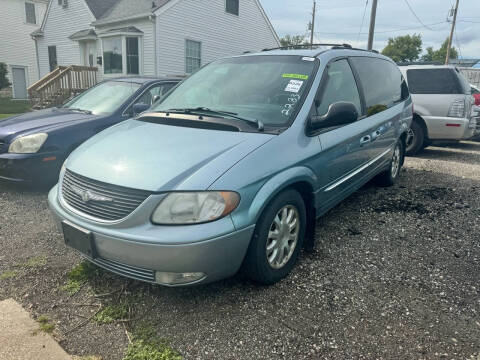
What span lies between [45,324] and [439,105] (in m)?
7.68

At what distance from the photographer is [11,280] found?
2.93 meters

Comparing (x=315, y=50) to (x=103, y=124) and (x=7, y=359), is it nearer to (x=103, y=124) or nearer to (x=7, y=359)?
(x=103, y=124)

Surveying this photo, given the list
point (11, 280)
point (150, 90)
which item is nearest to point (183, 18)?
point (150, 90)

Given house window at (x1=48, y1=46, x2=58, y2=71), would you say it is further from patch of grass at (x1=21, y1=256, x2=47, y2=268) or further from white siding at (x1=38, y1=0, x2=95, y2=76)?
patch of grass at (x1=21, y1=256, x2=47, y2=268)

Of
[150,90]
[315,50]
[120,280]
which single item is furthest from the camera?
[150,90]

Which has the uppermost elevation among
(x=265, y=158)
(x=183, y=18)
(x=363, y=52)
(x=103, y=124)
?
Answer: (x=183, y=18)

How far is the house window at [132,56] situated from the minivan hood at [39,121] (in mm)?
11458

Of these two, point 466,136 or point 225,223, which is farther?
point 466,136

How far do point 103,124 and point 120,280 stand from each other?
2787 millimetres

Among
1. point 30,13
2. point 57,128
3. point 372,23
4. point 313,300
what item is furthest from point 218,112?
point 30,13

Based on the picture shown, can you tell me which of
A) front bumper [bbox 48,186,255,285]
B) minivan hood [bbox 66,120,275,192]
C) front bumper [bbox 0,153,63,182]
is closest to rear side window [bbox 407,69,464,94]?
minivan hood [bbox 66,120,275,192]

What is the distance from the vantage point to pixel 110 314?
254cm

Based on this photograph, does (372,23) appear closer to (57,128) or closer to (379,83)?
(379,83)

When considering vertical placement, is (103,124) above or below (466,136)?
above
